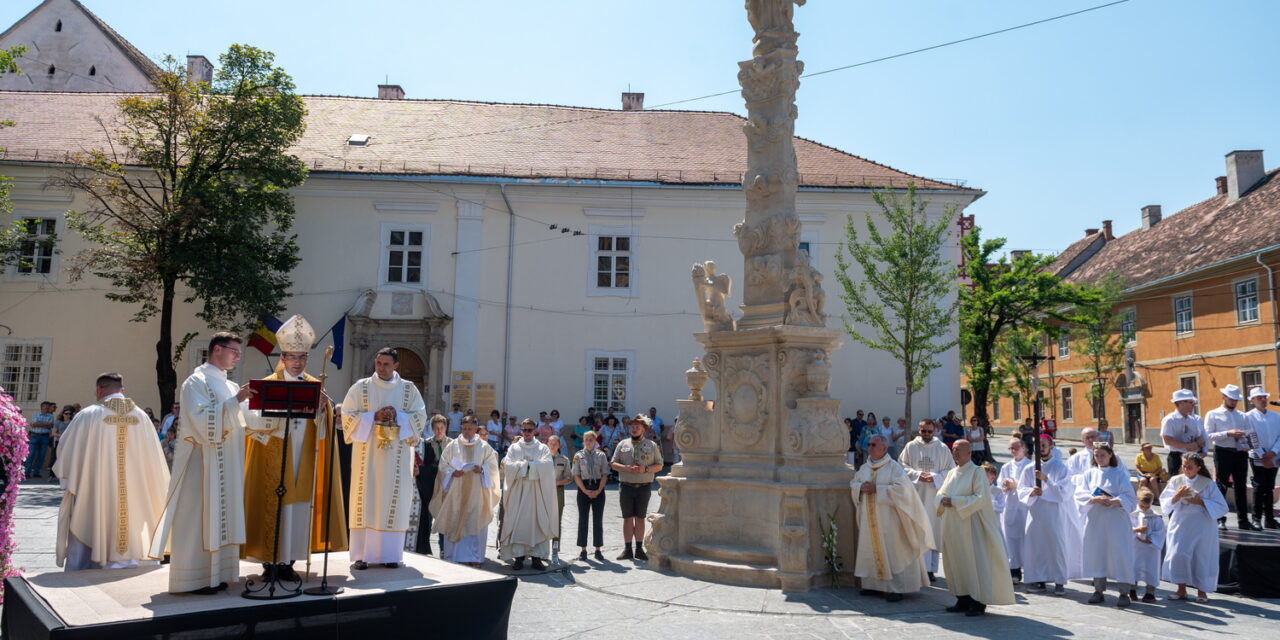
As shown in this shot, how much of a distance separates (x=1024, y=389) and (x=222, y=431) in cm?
3645

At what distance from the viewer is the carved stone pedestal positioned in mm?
8297

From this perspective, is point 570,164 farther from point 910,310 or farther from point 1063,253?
point 1063,253

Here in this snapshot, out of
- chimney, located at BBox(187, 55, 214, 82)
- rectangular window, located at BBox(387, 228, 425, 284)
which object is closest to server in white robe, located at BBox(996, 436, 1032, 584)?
rectangular window, located at BBox(387, 228, 425, 284)

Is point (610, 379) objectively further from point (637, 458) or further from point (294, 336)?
point (294, 336)

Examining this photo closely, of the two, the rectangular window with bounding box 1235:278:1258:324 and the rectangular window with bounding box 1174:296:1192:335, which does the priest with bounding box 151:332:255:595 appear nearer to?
the rectangular window with bounding box 1235:278:1258:324

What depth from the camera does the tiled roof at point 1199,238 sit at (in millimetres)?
29844

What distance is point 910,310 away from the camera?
21.1 metres

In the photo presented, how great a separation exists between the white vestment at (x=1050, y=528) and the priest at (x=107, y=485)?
820cm

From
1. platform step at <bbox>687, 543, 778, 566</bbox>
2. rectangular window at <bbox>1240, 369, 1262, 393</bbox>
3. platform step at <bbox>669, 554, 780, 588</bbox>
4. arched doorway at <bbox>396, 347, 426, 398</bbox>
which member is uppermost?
rectangular window at <bbox>1240, 369, 1262, 393</bbox>

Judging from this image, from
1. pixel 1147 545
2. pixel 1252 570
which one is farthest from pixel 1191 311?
pixel 1147 545

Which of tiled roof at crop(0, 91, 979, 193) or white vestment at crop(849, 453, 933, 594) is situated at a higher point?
tiled roof at crop(0, 91, 979, 193)

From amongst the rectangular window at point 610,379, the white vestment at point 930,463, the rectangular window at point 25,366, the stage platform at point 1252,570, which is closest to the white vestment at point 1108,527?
the stage platform at point 1252,570

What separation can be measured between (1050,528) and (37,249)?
2507cm

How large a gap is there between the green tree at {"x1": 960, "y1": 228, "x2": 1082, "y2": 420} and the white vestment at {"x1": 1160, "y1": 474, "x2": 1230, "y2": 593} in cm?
2083
